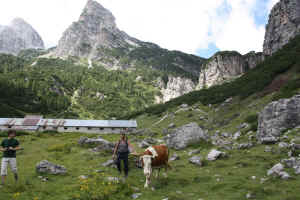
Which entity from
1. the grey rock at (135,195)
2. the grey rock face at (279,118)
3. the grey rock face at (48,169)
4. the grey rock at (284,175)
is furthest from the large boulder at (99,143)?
the grey rock at (284,175)

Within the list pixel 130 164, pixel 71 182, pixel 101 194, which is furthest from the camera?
pixel 130 164

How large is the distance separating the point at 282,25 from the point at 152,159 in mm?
135846

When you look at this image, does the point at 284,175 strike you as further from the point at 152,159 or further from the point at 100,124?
the point at 100,124

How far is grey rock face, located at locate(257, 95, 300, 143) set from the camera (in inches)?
906

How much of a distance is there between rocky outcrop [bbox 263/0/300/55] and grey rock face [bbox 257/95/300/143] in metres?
104

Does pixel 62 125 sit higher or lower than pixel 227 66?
lower

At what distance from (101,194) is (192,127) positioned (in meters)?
20.8

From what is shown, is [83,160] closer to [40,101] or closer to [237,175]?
[237,175]

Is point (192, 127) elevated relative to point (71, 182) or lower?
elevated

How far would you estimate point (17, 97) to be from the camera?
526ft

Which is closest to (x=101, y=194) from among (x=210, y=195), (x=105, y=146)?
(x=210, y=195)

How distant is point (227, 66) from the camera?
588 feet

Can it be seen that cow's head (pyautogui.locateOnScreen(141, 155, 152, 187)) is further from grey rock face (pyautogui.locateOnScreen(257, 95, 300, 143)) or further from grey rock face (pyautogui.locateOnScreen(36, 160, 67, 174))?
grey rock face (pyautogui.locateOnScreen(257, 95, 300, 143))

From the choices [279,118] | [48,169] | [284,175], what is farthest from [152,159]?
[279,118]
